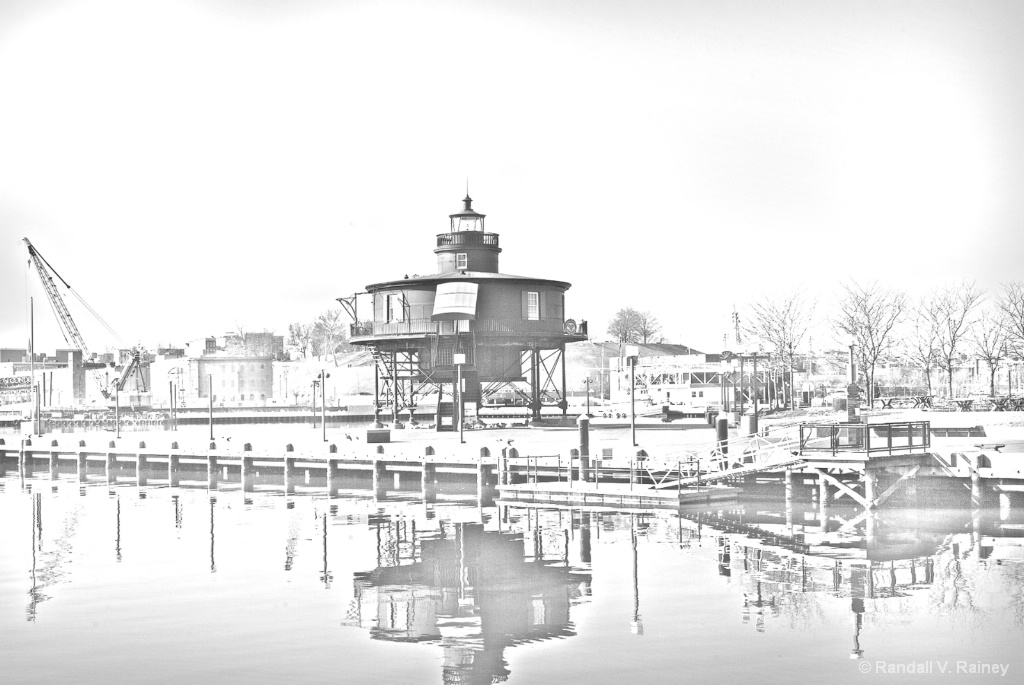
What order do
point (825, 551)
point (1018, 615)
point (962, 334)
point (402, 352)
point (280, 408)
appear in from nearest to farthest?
point (1018, 615) < point (825, 551) < point (402, 352) < point (962, 334) < point (280, 408)

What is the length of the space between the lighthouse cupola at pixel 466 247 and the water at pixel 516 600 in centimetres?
3040

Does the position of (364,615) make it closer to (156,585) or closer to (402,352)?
(156,585)

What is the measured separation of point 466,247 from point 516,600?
45852 mm

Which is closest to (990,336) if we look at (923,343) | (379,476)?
(923,343)

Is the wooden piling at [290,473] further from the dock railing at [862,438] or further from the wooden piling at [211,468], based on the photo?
the dock railing at [862,438]

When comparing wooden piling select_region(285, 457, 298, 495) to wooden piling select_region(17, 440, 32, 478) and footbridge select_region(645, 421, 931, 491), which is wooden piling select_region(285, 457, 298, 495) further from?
wooden piling select_region(17, 440, 32, 478)

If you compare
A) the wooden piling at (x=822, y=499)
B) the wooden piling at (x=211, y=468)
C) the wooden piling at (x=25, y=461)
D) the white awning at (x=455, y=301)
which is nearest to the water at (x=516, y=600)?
the wooden piling at (x=822, y=499)

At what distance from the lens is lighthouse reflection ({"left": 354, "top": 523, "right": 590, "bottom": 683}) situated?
23375 mm

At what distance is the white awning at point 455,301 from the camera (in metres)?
68.7

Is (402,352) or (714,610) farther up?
(402,352)

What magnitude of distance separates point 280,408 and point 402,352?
6728 centimetres

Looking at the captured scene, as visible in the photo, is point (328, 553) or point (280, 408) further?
point (280, 408)

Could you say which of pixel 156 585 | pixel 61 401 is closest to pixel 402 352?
pixel 156 585

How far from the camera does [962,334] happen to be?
291ft
